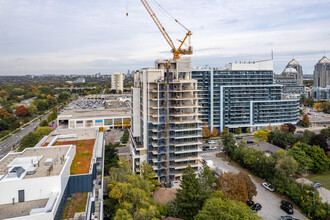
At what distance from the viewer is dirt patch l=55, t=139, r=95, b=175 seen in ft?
94.5

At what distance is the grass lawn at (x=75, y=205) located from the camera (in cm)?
2439

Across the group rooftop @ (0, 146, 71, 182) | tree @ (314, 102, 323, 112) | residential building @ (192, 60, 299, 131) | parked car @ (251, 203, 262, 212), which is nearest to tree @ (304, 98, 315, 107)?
tree @ (314, 102, 323, 112)

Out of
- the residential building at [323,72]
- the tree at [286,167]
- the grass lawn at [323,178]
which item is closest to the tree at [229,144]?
the tree at [286,167]

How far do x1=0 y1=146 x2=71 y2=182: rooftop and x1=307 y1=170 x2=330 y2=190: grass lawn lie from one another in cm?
4604

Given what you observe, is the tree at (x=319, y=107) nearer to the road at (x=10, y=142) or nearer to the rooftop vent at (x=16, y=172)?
the rooftop vent at (x=16, y=172)

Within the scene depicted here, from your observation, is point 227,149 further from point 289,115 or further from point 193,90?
point 289,115

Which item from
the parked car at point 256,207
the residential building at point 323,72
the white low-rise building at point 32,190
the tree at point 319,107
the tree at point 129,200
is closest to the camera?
the white low-rise building at point 32,190

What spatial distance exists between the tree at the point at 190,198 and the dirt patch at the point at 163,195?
579 cm

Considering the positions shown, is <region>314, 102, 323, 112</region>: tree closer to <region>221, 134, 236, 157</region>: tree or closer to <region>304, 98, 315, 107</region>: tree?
<region>304, 98, 315, 107</region>: tree

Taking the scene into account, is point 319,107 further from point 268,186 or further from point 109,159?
point 109,159

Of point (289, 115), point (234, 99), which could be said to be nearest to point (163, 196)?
point (234, 99)

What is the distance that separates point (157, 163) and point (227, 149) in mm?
22192

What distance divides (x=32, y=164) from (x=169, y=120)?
23168 millimetres

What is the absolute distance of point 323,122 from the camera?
92.4 m
